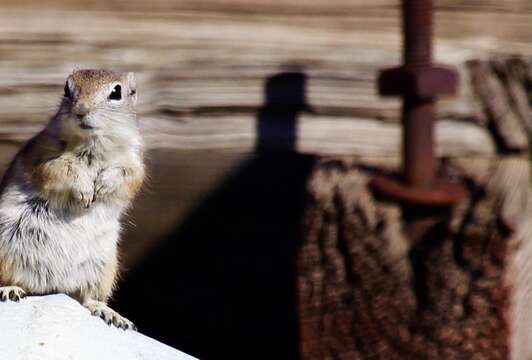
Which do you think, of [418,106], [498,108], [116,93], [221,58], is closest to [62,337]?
[116,93]

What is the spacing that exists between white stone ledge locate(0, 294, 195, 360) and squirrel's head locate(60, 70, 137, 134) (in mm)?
531

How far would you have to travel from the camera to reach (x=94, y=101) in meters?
3.66

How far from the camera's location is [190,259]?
4430mm

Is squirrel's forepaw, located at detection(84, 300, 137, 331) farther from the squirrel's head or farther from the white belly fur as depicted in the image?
the squirrel's head

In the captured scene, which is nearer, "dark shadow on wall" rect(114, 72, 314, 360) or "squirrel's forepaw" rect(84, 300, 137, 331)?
"squirrel's forepaw" rect(84, 300, 137, 331)

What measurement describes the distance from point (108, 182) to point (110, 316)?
413 mm

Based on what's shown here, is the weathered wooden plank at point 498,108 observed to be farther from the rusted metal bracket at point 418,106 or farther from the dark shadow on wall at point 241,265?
the dark shadow on wall at point 241,265

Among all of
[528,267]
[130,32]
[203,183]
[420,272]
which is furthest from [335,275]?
[130,32]

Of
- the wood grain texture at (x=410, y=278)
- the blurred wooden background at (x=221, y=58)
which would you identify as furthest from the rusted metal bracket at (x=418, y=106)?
the blurred wooden background at (x=221, y=58)

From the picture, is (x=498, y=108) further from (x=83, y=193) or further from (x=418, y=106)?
(x=83, y=193)

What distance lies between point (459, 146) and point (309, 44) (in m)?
0.62

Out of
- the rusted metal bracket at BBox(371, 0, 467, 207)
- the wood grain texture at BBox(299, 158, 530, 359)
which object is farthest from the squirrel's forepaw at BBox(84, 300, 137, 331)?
the rusted metal bracket at BBox(371, 0, 467, 207)

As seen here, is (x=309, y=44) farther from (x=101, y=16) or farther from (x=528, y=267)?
(x=528, y=267)

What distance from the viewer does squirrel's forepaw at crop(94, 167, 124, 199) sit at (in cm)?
372
